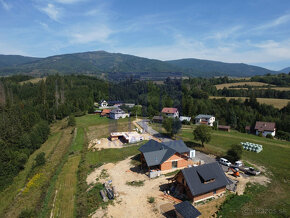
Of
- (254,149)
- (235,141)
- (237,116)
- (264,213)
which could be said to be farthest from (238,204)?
(237,116)

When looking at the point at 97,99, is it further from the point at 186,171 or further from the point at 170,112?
the point at 186,171

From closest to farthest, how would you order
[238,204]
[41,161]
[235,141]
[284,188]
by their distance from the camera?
[238,204]
[284,188]
[41,161]
[235,141]

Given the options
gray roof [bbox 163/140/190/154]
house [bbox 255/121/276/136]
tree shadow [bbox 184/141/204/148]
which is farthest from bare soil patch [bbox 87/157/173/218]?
house [bbox 255/121/276/136]

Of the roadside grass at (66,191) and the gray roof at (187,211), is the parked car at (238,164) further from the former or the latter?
the roadside grass at (66,191)

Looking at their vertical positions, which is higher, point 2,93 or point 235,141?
point 2,93

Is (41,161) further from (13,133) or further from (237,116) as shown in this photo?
(237,116)

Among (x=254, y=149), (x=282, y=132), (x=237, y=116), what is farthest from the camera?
(x=237, y=116)
